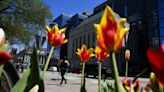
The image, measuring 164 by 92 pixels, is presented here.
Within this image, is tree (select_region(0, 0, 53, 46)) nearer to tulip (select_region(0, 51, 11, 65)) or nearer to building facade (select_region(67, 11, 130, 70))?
tulip (select_region(0, 51, 11, 65))

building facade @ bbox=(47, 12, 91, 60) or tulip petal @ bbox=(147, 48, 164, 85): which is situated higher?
building facade @ bbox=(47, 12, 91, 60)

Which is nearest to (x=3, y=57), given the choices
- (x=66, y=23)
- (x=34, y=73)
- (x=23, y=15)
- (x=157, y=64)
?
(x=34, y=73)

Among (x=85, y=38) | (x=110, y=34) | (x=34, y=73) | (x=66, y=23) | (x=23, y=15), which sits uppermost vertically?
(x=66, y=23)

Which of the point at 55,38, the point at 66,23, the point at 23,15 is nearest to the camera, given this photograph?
A: the point at 55,38

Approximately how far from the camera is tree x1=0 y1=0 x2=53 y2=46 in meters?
11.2

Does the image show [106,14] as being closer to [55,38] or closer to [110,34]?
[110,34]

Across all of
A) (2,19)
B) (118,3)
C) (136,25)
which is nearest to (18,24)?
(2,19)

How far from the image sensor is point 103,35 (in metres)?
0.48

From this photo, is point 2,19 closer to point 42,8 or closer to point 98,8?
point 42,8

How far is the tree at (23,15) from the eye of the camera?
11.2 metres

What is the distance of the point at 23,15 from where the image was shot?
38.5 feet

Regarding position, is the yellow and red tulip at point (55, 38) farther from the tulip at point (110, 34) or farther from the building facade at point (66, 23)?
the building facade at point (66, 23)

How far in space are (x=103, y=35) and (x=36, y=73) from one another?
332 millimetres

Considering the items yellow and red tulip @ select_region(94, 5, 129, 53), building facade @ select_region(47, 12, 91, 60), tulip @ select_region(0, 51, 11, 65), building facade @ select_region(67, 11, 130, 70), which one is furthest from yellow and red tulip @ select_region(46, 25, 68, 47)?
building facade @ select_region(47, 12, 91, 60)
